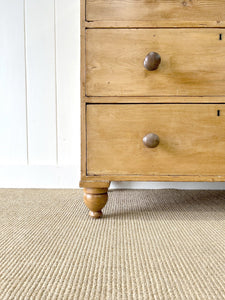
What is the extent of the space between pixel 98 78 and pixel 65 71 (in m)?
0.45

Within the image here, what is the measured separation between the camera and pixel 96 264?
1.72 ft

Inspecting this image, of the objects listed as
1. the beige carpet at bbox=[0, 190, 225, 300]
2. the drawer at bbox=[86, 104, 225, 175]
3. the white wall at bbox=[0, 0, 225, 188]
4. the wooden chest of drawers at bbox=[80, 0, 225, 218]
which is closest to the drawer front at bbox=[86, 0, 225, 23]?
the wooden chest of drawers at bbox=[80, 0, 225, 218]

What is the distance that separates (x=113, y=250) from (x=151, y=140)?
0.29 metres

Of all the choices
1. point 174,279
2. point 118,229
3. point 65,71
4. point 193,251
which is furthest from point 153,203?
point 65,71

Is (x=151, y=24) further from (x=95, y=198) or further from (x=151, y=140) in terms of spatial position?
(x=95, y=198)

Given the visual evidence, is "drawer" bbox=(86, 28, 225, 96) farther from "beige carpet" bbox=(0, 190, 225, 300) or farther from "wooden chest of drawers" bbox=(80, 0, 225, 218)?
"beige carpet" bbox=(0, 190, 225, 300)

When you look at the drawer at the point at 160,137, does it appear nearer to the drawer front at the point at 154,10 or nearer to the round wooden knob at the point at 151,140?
the round wooden knob at the point at 151,140

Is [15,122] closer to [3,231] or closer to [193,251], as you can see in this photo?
[3,231]

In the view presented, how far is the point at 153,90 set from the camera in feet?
2.49

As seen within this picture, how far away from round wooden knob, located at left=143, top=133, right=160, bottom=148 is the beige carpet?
203mm

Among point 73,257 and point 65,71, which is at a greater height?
point 65,71

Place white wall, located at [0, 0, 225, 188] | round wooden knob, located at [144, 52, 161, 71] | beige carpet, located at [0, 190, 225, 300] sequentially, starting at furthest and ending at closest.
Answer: white wall, located at [0, 0, 225, 188]
round wooden knob, located at [144, 52, 161, 71]
beige carpet, located at [0, 190, 225, 300]

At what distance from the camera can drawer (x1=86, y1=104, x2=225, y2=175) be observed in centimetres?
76

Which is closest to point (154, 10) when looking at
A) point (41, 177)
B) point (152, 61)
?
point (152, 61)
